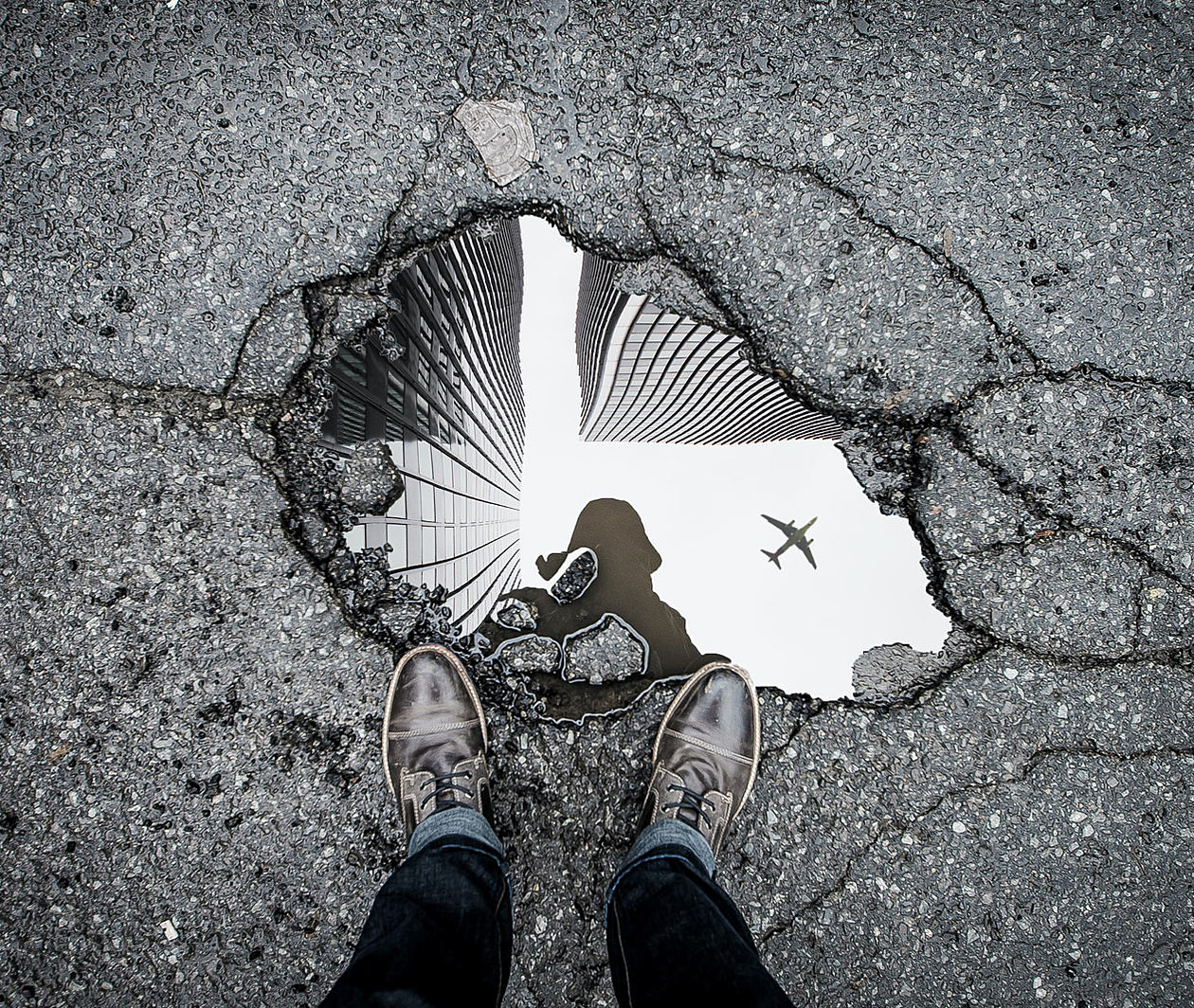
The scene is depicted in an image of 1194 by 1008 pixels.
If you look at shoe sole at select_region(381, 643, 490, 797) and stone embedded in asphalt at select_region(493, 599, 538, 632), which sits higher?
stone embedded in asphalt at select_region(493, 599, 538, 632)

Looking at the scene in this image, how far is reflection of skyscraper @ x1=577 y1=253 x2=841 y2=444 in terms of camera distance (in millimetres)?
2176

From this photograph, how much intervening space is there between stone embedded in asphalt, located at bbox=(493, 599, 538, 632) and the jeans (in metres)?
0.61

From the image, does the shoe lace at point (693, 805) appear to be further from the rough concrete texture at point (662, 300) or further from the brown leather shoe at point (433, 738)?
the brown leather shoe at point (433, 738)

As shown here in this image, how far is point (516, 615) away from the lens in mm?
2160

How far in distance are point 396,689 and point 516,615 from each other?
46 centimetres

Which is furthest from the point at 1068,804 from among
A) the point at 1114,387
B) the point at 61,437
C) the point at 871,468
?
the point at 61,437

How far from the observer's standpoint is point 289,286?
80.7 inches

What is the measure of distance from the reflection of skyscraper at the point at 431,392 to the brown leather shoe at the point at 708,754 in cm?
77

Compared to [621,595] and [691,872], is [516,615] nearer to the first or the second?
[621,595]

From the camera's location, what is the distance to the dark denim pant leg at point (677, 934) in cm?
142

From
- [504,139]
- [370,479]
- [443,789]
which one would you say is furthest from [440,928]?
[504,139]

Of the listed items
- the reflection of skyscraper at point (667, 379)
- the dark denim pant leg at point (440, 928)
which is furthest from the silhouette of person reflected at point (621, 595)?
the dark denim pant leg at point (440, 928)

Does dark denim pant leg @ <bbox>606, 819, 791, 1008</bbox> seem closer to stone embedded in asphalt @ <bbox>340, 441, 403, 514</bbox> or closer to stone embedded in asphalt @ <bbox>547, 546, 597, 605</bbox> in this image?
stone embedded in asphalt @ <bbox>547, 546, 597, 605</bbox>

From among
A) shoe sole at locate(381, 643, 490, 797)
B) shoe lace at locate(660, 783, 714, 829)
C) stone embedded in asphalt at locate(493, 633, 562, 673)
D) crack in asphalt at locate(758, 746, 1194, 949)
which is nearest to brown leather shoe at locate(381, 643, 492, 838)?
shoe sole at locate(381, 643, 490, 797)
